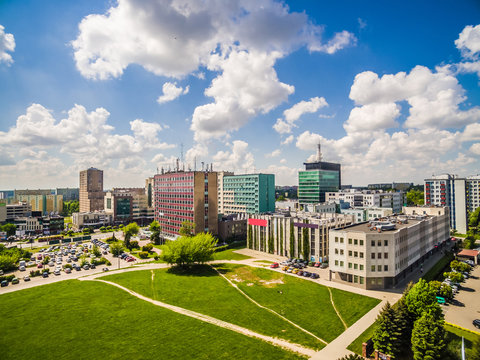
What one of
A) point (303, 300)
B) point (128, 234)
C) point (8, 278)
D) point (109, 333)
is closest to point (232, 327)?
point (303, 300)

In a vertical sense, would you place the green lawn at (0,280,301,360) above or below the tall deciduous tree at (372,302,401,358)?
below

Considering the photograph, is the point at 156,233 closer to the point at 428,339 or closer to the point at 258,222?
the point at 258,222

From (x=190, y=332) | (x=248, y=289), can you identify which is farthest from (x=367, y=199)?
(x=190, y=332)

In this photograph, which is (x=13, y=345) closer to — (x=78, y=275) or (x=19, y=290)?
(x=19, y=290)

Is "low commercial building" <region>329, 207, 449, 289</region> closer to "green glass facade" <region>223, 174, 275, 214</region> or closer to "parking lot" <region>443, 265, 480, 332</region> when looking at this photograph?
"parking lot" <region>443, 265, 480, 332</region>

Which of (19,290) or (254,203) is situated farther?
(254,203)

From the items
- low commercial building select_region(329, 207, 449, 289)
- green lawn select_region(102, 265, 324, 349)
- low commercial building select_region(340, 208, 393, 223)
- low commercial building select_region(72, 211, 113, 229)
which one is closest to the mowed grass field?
green lawn select_region(102, 265, 324, 349)
